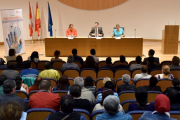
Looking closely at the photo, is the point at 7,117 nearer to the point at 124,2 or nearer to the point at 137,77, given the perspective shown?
the point at 137,77

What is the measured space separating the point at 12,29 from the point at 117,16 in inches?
249

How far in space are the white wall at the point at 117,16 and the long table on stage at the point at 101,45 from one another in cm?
385

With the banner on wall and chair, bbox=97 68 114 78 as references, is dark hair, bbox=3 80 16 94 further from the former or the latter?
the banner on wall

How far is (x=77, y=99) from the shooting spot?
3010 millimetres

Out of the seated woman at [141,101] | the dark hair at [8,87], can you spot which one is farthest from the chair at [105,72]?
the dark hair at [8,87]

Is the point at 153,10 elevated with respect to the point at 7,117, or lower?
elevated

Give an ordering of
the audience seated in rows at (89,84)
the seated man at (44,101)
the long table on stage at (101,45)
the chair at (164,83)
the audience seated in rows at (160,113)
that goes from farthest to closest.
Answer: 1. the long table on stage at (101,45)
2. the chair at (164,83)
3. the audience seated in rows at (89,84)
4. the seated man at (44,101)
5. the audience seated in rows at (160,113)

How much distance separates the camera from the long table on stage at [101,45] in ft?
27.9

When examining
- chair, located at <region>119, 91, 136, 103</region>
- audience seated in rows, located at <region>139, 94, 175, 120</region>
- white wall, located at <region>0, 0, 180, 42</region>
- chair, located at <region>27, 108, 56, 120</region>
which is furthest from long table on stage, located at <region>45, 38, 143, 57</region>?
audience seated in rows, located at <region>139, 94, 175, 120</region>

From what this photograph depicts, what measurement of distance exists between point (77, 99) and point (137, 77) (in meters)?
1.91

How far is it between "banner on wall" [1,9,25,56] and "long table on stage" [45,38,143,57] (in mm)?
1208

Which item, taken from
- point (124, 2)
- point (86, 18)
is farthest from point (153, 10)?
point (86, 18)

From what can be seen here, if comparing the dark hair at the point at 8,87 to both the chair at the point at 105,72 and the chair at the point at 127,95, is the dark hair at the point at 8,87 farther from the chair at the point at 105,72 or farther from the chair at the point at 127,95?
the chair at the point at 105,72

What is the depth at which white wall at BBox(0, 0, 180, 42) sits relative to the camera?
1234cm
